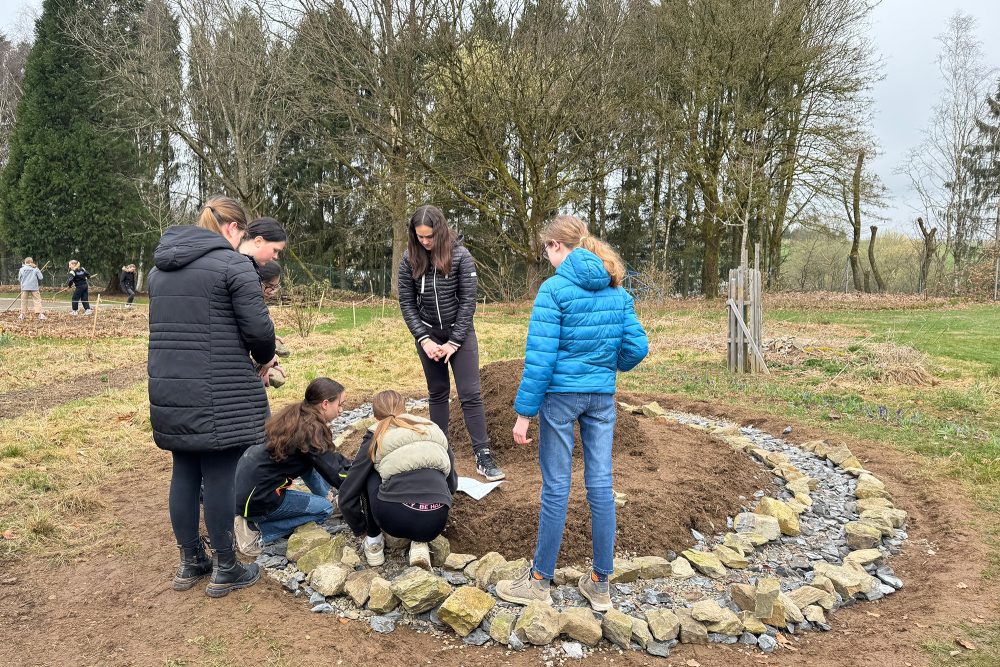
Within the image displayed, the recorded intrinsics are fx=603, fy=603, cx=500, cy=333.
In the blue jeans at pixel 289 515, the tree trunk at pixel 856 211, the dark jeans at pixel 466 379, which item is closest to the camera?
the blue jeans at pixel 289 515

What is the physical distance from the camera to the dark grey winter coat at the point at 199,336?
101 inches

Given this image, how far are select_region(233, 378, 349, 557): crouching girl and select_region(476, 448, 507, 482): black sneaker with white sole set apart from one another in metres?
0.95

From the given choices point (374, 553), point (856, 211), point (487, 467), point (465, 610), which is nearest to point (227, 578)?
point (374, 553)

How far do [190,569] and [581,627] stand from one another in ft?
6.15

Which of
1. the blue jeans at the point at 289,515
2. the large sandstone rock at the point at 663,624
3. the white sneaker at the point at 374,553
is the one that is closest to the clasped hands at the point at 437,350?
the blue jeans at the point at 289,515

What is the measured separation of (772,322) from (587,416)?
41.2ft

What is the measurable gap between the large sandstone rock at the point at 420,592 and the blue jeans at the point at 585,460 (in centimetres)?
52

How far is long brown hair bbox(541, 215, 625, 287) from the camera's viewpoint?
8.75 feet

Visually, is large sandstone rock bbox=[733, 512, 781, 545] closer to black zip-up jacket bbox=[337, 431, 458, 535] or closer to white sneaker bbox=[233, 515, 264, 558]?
black zip-up jacket bbox=[337, 431, 458, 535]

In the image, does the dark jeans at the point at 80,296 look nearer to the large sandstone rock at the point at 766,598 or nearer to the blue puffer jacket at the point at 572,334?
the blue puffer jacket at the point at 572,334

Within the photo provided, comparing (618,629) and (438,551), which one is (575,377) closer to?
(618,629)

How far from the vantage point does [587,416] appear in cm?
268

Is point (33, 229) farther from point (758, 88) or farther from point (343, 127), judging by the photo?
point (758, 88)

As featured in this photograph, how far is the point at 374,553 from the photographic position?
3090 millimetres
